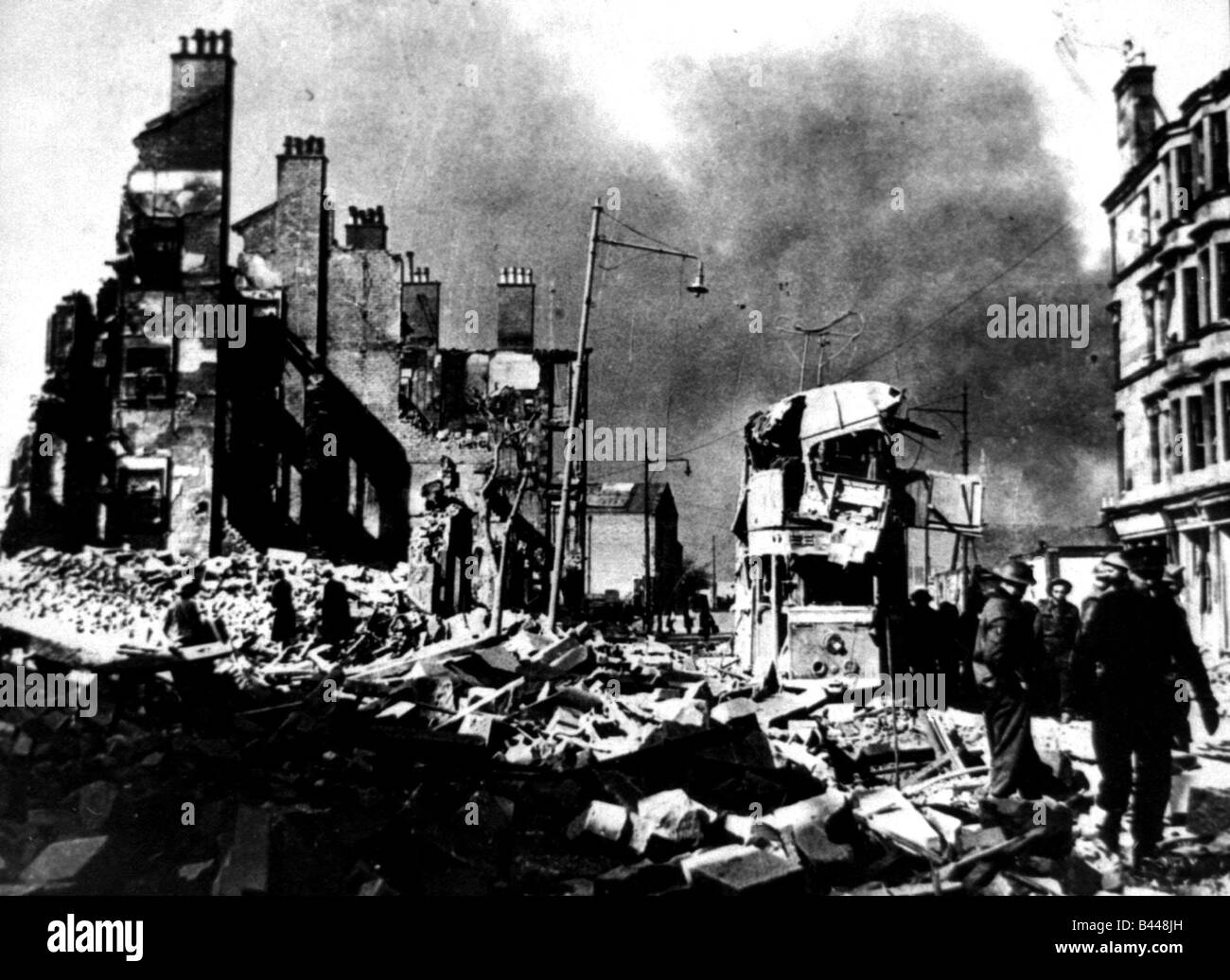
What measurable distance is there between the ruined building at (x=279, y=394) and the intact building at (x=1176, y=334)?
5468mm

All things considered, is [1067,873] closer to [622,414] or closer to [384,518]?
[622,414]

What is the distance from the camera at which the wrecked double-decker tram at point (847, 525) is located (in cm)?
933

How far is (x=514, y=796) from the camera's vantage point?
643cm

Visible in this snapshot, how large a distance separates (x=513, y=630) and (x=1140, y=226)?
343 inches

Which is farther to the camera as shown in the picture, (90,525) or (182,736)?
(90,525)

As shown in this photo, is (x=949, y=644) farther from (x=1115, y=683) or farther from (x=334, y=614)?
(x=334, y=614)

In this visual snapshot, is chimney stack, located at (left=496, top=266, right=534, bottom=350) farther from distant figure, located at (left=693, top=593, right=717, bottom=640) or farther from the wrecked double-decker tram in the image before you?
distant figure, located at (left=693, top=593, right=717, bottom=640)

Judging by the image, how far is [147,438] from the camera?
16.0 metres

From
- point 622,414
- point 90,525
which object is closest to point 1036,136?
point 622,414

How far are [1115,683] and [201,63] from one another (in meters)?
7.89

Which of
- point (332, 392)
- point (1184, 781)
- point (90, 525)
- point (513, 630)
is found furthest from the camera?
point (332, 392)

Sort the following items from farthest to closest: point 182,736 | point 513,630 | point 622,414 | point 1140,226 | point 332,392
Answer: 1. point 332,392
2. point 513,630
3. point 622,414
4. point 1140,226
5. point 182,736

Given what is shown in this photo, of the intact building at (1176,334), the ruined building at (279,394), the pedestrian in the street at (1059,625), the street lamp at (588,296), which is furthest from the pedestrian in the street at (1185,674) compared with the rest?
the ruined building at (279,394)

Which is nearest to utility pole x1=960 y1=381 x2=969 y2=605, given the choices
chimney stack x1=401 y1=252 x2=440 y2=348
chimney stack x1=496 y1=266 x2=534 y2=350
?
chimney stack x1=496 y1=266 x2=534 y2=350
